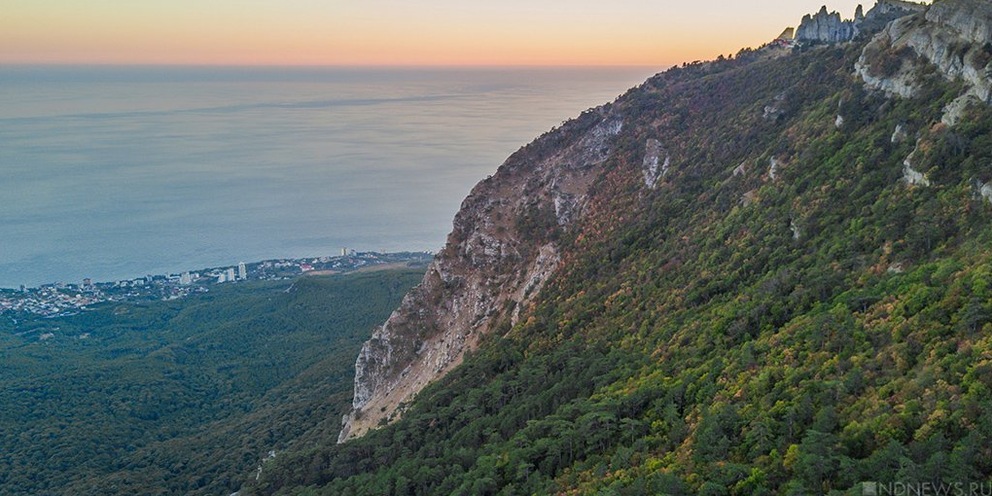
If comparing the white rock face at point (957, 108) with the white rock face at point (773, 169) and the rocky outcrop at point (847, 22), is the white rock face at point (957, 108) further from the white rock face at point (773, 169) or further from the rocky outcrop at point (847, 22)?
the rocky outcrop at point (847, 22)

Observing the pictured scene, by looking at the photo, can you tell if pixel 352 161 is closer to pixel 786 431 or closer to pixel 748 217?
pixel 748 217

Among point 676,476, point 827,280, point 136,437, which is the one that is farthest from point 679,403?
point 136,437

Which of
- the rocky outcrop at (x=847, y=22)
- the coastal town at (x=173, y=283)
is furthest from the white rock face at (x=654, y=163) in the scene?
the coastal town at (x=173, y=283)

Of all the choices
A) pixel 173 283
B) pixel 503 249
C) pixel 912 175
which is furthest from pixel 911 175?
pixel 173 283

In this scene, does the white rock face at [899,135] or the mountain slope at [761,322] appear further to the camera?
the white rock face at [899,135]

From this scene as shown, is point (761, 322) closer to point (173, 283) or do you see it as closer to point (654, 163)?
point (654, 163)
